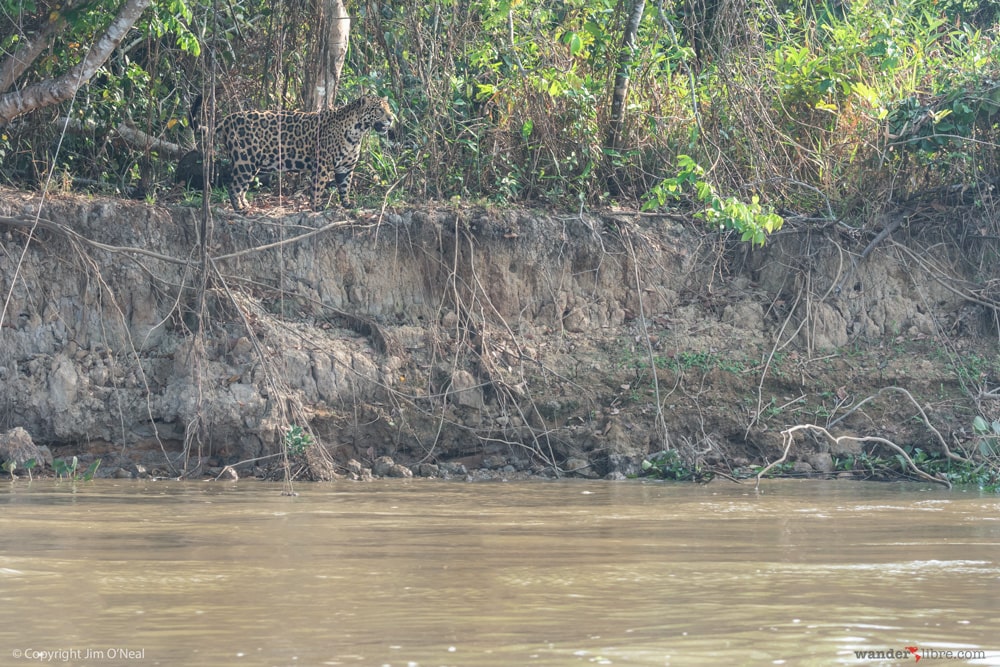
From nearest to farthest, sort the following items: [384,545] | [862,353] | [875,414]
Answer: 1. [384,545]
2. [875,414]
3. [862,353]

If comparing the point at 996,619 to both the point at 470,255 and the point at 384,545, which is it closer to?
the point at 384,545

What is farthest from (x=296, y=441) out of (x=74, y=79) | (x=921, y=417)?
(x=921, y=417)

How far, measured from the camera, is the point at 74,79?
32.5 feet

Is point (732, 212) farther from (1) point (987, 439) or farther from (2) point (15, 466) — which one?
(2) point (15, 466)

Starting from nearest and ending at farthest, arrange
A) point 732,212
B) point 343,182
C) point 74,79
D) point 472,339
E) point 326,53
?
point 732,212, point 74,79, point 472,339, point 343,182, point 326,53

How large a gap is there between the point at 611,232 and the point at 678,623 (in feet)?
23.2

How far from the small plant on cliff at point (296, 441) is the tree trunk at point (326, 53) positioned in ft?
12.2

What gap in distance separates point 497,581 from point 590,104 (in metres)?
7.18

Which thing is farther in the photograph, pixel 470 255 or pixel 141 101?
pixel 141 101

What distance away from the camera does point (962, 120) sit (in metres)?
10.6

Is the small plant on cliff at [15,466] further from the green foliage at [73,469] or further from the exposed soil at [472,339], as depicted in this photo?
the exposed soil at [472,339]

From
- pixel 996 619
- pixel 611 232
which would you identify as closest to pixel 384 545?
pixel 996 619

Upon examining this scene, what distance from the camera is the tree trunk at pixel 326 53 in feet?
37.4

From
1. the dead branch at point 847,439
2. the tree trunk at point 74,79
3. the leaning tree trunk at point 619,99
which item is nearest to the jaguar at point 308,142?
the tree trunk at point 74,79
